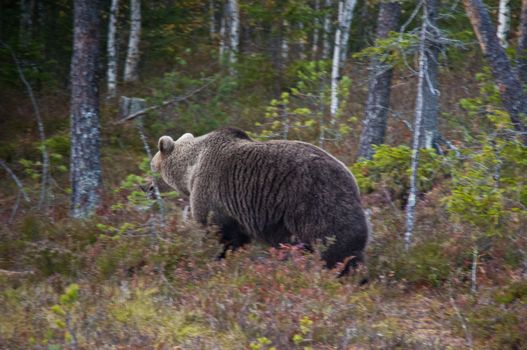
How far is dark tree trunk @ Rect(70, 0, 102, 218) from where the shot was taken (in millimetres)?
10500

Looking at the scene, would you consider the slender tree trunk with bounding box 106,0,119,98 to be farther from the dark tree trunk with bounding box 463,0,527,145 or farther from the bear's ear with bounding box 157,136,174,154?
the dark tree trunk with bounding box 463,0,527,145

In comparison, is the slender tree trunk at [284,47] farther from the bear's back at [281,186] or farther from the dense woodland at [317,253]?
the bear's back at [281,186]

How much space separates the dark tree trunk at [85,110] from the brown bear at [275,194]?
1.91 metres

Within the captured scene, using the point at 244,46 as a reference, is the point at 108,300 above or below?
below

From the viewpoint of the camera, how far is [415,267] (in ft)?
27.0

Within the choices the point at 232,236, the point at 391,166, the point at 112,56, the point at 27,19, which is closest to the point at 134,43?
the point at 112,56

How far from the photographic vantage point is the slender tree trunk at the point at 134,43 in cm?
1853

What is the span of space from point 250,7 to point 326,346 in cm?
1139

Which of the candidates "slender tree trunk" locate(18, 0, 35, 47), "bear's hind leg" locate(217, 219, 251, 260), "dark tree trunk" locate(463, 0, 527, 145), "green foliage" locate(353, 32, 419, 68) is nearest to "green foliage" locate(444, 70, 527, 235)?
"dark tree trunk" locate(463, 0, 527, 145)

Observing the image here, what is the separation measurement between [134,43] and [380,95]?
372 inches

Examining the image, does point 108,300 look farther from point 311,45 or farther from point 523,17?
point 311,45

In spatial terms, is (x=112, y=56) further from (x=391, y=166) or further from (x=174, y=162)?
(x=391, y=166)

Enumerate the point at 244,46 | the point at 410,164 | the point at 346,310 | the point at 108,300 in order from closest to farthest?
the point at 346,310
the point at 108,300
the point at 410,164
the point at 244,46

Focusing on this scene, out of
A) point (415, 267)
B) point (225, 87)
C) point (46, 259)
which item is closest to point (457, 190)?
point (415, 267)
